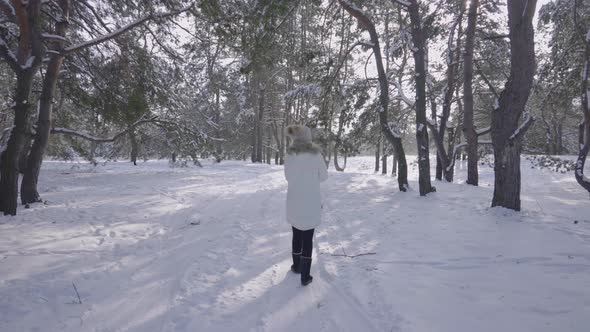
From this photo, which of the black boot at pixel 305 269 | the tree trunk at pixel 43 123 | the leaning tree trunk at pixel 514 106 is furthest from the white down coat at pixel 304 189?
the tree trunk at pixel 43 123

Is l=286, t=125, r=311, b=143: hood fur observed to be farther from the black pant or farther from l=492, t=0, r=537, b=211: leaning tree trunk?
l=492, t=0, r=537, b=211: leaning tree trunk

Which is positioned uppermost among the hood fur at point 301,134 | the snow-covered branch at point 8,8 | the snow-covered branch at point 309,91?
the snow-covered branch at point 8,8

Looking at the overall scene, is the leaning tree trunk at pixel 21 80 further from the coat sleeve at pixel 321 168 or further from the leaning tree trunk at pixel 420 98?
the leaning tree trunk at pixel 420 98

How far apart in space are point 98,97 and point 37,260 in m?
5.14

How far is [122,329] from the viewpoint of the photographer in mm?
2947

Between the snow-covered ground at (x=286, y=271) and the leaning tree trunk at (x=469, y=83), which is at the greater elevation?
the leaning tree trunk at (x=469, y=83)

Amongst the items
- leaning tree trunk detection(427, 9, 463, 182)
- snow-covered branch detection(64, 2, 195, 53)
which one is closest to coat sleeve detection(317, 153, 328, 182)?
snow-covered branch detection(64, 2, 195, 53)

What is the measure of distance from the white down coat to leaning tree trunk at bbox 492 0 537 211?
193 inches

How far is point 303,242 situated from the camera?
4090 mm

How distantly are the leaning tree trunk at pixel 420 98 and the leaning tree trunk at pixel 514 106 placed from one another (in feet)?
8.23

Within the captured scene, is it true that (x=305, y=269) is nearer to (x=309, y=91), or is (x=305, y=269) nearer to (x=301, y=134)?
(x=301, y=134)

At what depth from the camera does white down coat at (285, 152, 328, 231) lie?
409 centimetres

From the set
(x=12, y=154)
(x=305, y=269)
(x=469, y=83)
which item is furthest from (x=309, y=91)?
(x=305, y=269)

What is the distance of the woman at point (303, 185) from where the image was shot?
161 inches
